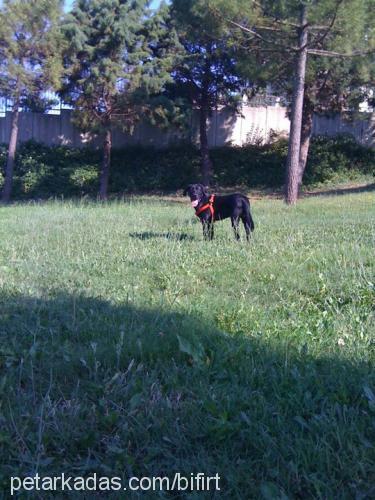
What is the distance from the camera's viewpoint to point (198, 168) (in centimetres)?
2484

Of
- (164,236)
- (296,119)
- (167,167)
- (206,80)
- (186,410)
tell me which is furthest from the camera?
(167,167)

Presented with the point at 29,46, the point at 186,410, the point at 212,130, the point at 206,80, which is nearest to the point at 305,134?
the point at 206,80

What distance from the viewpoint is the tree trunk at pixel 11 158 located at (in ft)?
73.9

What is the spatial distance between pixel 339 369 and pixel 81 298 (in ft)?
8.63

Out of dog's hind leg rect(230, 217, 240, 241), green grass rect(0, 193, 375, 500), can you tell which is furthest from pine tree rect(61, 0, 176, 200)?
green grass rect(0, 193, 375, 500)

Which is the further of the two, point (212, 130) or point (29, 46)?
point (212, 130)

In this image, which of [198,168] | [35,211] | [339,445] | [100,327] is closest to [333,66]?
[198,168]

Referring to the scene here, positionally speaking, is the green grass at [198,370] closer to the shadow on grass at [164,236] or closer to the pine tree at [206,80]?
the shadow on grass at [164,236]

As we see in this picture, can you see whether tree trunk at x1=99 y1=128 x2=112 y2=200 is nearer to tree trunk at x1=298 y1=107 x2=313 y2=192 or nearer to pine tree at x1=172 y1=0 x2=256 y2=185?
pine tree at x1=172 y1=0 x2=256 y2=185

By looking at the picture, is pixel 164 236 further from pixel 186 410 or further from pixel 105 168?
pixel 105 168

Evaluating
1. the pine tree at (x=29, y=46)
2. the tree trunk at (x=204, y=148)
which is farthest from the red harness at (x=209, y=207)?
the tree trunk at (x=204, y=148)

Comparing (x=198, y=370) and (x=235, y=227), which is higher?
(x=235, y=227)

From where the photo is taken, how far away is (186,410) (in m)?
3.41

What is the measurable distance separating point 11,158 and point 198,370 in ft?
67.2
